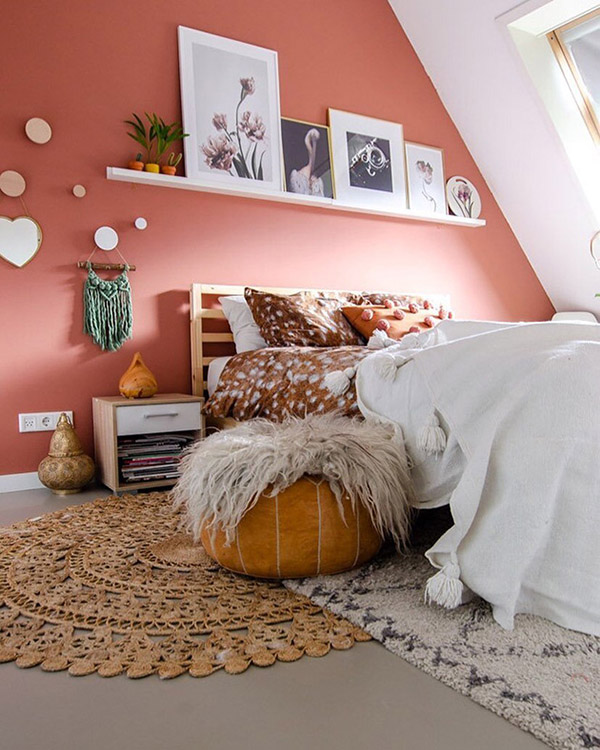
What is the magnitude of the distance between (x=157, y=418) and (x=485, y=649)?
1940 millimetres

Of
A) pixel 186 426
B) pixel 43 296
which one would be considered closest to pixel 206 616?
pixel 186 426

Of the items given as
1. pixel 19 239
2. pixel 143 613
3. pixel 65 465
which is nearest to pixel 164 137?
pixel 19 239

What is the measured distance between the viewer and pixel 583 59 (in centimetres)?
405

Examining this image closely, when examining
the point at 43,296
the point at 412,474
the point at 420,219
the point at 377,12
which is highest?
the point at 377,12

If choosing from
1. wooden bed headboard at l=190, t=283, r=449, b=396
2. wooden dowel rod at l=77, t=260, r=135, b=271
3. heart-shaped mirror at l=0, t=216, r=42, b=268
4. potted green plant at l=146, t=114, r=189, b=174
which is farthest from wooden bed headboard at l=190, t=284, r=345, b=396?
heart-shaped mirror at l=0, t=216, r=42, b=268

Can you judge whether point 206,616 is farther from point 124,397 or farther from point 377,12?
point 377,12

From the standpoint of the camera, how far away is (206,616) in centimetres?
154

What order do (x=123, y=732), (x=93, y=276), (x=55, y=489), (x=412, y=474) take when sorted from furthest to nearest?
1. (x=93, y=276)
2. (x=55, y=489)
3. (x=412, y=474)
4. (x=123, y=732)

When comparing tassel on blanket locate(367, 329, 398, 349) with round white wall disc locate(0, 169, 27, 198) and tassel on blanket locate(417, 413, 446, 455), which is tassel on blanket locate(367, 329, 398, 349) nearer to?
tassel on blanket locate(417, 413, 446, 455)

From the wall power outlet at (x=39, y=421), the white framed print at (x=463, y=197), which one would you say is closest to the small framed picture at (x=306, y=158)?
the white framed print at (x=463, y=197)

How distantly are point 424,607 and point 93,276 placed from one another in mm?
2274

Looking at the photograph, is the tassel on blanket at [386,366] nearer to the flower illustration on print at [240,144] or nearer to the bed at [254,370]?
the bed at [254,370]

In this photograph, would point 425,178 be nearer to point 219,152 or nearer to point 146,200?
point 219,152

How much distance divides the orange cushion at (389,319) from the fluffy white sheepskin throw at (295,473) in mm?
1502
